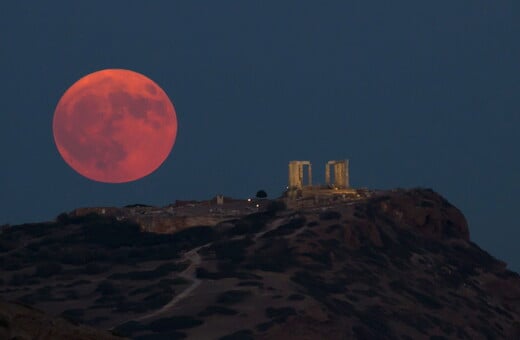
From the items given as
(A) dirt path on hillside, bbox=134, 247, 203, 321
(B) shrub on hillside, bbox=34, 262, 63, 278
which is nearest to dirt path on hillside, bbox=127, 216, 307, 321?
(A) dirt path on hillside, bbox=134, 247, 203, 321

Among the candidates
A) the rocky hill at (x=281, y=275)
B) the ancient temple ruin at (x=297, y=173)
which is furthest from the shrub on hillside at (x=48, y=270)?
the ancient temple ruin at (x=297, y=173)

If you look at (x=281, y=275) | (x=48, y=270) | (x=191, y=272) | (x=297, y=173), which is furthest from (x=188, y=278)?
(x=297, y=173)

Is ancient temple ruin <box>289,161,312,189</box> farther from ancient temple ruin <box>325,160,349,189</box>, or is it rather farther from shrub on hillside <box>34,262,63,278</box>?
shrub on hillside <box>34,262,63,278</box>

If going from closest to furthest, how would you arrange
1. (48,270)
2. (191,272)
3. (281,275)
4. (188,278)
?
(281,275)
(188,278)
(191,272)
(48,270)

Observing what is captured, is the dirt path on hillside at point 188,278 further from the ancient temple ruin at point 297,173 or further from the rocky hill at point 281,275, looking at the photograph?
the ancient temple ruin at point 297,173

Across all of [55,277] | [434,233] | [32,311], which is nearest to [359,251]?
[434,233]

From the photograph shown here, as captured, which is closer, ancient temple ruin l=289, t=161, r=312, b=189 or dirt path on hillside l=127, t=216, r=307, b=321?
dirt path on hillside l=127, t=216, r=307, b=321

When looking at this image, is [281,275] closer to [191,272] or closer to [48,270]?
[191,272]

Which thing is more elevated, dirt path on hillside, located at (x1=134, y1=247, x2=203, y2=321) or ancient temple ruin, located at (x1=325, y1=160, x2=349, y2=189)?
ancient temple ruin, located at (x1=325, y1=160, x2=349, y2=189)
